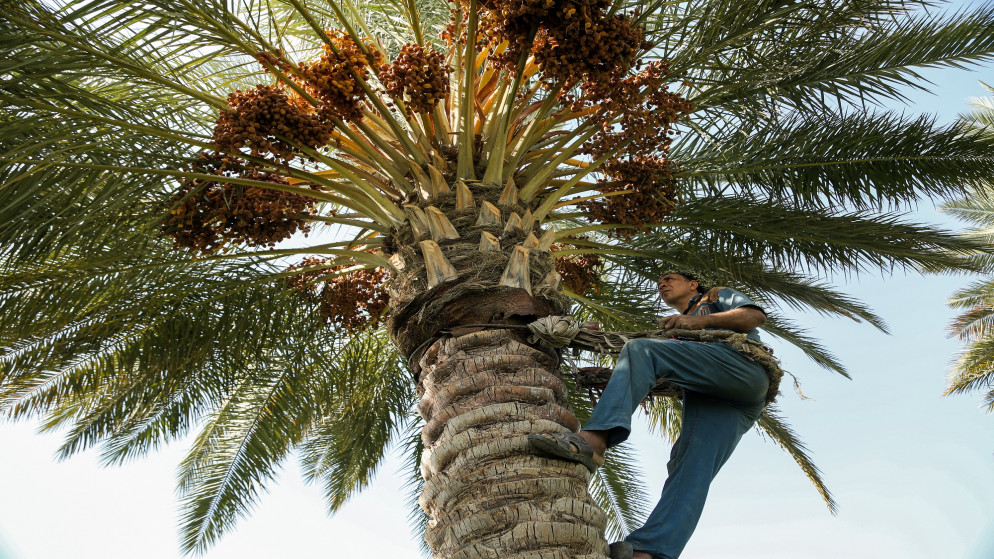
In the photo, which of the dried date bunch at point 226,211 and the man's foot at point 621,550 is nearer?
the man's foot at point 621,550

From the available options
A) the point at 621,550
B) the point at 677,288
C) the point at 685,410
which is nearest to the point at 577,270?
the point at 677,288

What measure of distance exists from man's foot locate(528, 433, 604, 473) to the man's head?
6.45ft

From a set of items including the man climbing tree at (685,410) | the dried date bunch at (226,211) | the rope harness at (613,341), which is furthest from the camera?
the dried date bunch at (226,211)

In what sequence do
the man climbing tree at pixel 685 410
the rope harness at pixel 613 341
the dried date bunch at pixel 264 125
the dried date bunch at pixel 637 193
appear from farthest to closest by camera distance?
the dried date bunch at pixel 637 193, the dried date bunch at pixel 264 125, the rope harness at pixel 613 341, the man climbing tree at pixel 685 410

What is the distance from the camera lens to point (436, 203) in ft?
17.9

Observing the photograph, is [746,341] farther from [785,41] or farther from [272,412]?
[272,412]

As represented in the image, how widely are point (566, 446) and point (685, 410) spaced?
3.40 feet

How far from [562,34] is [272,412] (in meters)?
4.35

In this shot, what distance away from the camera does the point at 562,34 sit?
4941 mm

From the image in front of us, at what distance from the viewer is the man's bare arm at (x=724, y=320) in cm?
471

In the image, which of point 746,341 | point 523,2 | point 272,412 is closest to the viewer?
point 746,341

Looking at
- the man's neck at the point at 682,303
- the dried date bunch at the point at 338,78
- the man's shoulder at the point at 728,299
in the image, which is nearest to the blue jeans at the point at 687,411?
the man's shoulder at the point at 728,299

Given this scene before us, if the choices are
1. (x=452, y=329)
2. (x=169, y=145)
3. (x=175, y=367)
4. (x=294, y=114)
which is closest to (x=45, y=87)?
(x=169, y=145)

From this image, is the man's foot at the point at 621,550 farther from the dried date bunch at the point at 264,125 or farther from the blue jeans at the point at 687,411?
→ the dried date bunch at the point at 264,125
